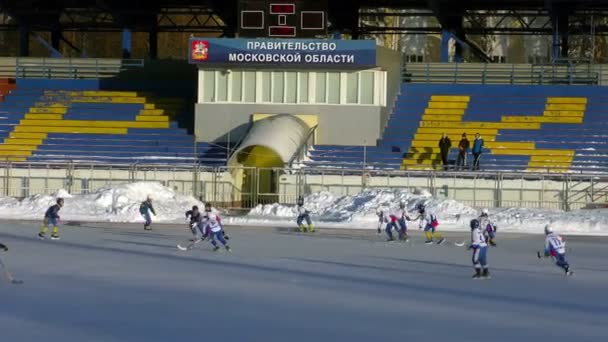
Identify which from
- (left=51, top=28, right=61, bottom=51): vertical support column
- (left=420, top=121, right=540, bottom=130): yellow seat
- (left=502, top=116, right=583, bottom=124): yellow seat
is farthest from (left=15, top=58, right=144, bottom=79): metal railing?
(left=502, top=116, right=583, bottom=124): yellow seat

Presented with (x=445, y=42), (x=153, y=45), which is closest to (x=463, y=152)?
(x=445, y=42)

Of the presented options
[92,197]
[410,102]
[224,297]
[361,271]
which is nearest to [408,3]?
[410,102]

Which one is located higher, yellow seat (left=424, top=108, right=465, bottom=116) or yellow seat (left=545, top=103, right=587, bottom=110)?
yellow seat (left=545, top=103, right=587, bottom=110)

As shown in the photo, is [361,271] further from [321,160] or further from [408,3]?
[408,3]

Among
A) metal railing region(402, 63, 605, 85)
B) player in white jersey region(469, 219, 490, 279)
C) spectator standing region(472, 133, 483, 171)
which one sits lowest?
player in white jersey region(469, 219, 490, 279)

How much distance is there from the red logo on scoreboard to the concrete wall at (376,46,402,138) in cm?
620

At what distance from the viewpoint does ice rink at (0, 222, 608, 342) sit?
51.8ft

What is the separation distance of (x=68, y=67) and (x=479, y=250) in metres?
33.2

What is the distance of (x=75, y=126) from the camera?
156 ft

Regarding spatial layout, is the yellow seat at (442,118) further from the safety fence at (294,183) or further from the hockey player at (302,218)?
the hockey player at (302,218)

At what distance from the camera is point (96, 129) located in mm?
47156

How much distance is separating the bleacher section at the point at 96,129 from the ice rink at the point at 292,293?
14580mm

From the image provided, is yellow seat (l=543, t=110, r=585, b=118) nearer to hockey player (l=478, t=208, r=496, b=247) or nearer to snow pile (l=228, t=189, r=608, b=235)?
snow pile (l=228, t=189, r=608, b=235)

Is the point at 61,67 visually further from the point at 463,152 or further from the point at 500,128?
the point at 463,152
